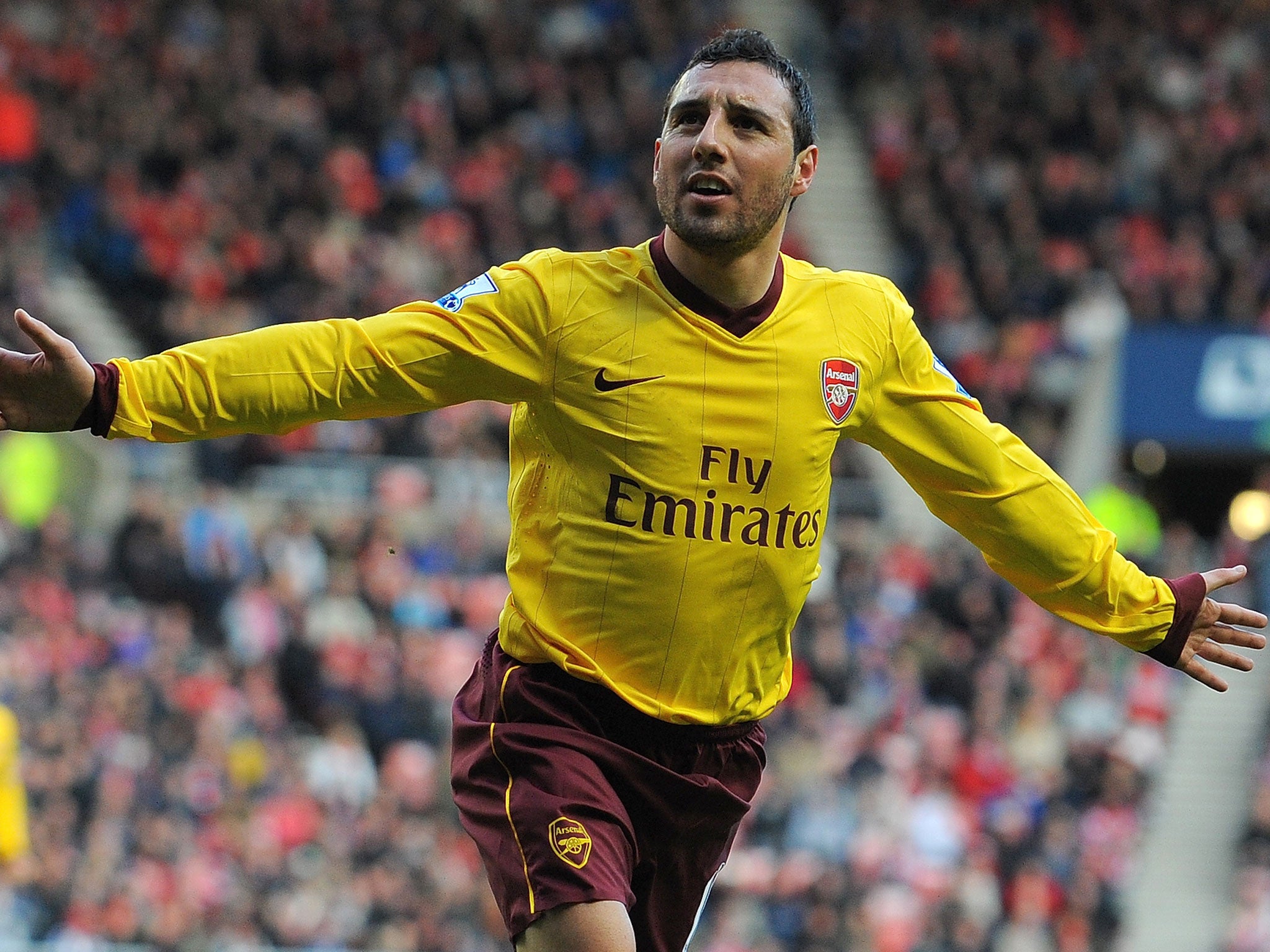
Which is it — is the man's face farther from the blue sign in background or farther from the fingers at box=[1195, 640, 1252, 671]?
the blue sign in background

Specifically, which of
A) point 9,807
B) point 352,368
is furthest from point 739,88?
point 9,807

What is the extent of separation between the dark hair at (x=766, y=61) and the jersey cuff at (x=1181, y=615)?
156 cm

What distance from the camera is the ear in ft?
15.2

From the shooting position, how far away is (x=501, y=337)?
4.38 m

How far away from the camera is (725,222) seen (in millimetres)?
4445

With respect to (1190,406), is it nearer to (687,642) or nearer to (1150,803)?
(1150,803)

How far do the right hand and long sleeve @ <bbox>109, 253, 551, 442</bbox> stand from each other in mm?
83

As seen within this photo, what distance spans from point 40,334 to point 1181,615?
2.95 metres

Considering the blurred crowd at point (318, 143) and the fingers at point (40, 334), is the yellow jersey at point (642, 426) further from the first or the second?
the blurred crowd at point (318, 143)

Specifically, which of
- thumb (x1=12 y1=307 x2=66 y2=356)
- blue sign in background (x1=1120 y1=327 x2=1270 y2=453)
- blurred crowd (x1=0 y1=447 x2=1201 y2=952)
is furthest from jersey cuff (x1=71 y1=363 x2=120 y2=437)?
blue sign in background (x1=1120 y1=327 x2=1270 y2=453)

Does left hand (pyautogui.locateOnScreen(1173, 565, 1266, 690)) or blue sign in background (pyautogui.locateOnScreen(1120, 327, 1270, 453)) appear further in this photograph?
blue sign in background (pyautogui.locateOnScreen(1120, 327, 1270, 453))

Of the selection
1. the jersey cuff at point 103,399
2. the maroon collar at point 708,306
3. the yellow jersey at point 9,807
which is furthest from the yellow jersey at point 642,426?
the yellow jersey at point 9,807

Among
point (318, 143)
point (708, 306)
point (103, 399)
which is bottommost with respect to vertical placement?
point (103, 399)

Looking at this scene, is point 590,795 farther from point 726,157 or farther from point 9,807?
point 9,807
